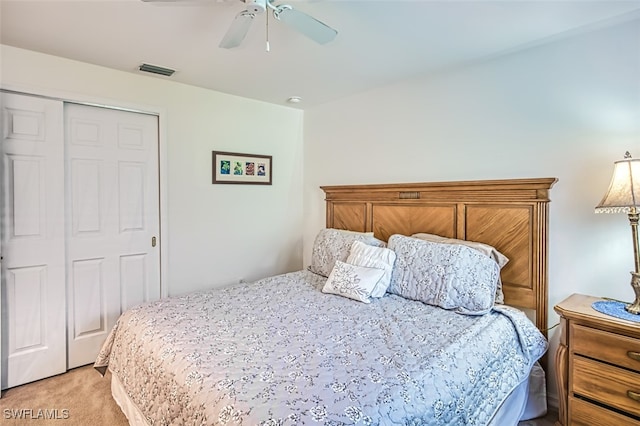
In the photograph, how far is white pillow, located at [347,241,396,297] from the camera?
7.78 ft

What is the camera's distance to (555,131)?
2205 millimetres

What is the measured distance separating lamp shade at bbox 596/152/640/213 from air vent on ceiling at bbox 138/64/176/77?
10.2 ft

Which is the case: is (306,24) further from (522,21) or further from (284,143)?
(284,143)

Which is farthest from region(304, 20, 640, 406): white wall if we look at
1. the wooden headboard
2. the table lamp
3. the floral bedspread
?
the floral bedspread

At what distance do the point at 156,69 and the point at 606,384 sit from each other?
11.7 ft

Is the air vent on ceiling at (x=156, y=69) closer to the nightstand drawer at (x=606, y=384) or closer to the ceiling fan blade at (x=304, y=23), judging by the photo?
Answer: the ceiling fan blade at (x=304, y=23)

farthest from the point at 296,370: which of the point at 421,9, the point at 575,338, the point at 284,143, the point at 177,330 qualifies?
the point at 284,143

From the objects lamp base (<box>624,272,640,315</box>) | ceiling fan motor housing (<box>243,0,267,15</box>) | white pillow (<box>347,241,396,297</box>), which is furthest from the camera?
white pillow (<box>347,241,396,297</box>)

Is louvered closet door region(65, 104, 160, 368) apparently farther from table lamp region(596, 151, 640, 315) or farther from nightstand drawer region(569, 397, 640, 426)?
table lamp region(596, 151, 640, 315)

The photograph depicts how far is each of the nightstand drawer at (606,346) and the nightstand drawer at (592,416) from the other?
248 millimetres

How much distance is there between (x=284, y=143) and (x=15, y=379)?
3.08m

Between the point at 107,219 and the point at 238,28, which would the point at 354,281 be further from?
the point at 107,219

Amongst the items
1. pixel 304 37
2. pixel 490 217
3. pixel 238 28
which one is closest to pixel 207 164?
pixel 304 37

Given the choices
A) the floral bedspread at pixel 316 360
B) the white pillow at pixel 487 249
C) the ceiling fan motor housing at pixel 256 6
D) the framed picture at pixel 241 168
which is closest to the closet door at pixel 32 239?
the floral bedspread at pixel 316 360
